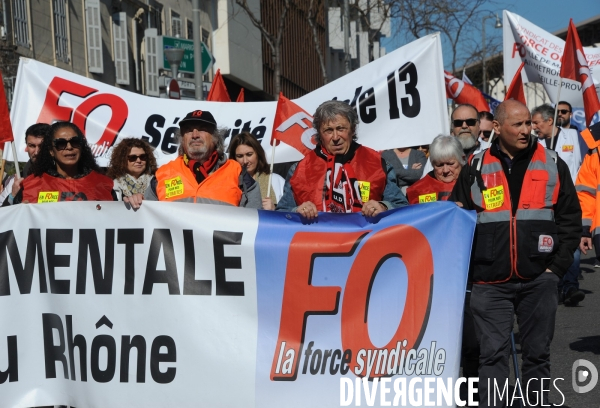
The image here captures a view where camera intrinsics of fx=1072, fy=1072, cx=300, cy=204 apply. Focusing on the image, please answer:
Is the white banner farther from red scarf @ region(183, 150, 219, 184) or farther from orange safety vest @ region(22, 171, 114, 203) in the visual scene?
orange safety vest @ region(22, 171, 114, 203)

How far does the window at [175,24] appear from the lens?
30031 mm

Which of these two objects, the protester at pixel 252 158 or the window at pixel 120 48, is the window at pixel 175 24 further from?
the protester at pixel 252 158

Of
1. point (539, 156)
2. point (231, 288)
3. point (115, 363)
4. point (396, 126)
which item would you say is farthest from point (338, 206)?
point (396, 126)

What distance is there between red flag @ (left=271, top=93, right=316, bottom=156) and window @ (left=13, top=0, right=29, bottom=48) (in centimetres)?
1281

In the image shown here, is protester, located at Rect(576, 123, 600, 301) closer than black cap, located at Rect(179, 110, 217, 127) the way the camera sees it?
No

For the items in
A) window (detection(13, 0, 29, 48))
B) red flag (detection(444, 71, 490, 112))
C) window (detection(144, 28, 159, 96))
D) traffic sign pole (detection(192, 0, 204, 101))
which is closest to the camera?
red flag (detection(444, 71, 490, 112))

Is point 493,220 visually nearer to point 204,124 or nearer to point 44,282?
point 204,124

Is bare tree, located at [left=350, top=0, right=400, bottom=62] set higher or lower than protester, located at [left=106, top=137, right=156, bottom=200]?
higher

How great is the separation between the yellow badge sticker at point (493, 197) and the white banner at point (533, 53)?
5771 mm

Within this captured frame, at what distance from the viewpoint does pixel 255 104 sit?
10383 millimetres

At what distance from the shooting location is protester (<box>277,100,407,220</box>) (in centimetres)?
597

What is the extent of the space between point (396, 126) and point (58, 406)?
4332mm

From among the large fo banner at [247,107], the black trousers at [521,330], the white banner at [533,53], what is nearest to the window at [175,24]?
the white banner at [533,53]

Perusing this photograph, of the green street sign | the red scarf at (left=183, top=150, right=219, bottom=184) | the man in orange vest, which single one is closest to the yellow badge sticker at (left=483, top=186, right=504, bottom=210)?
the man in orange vest
